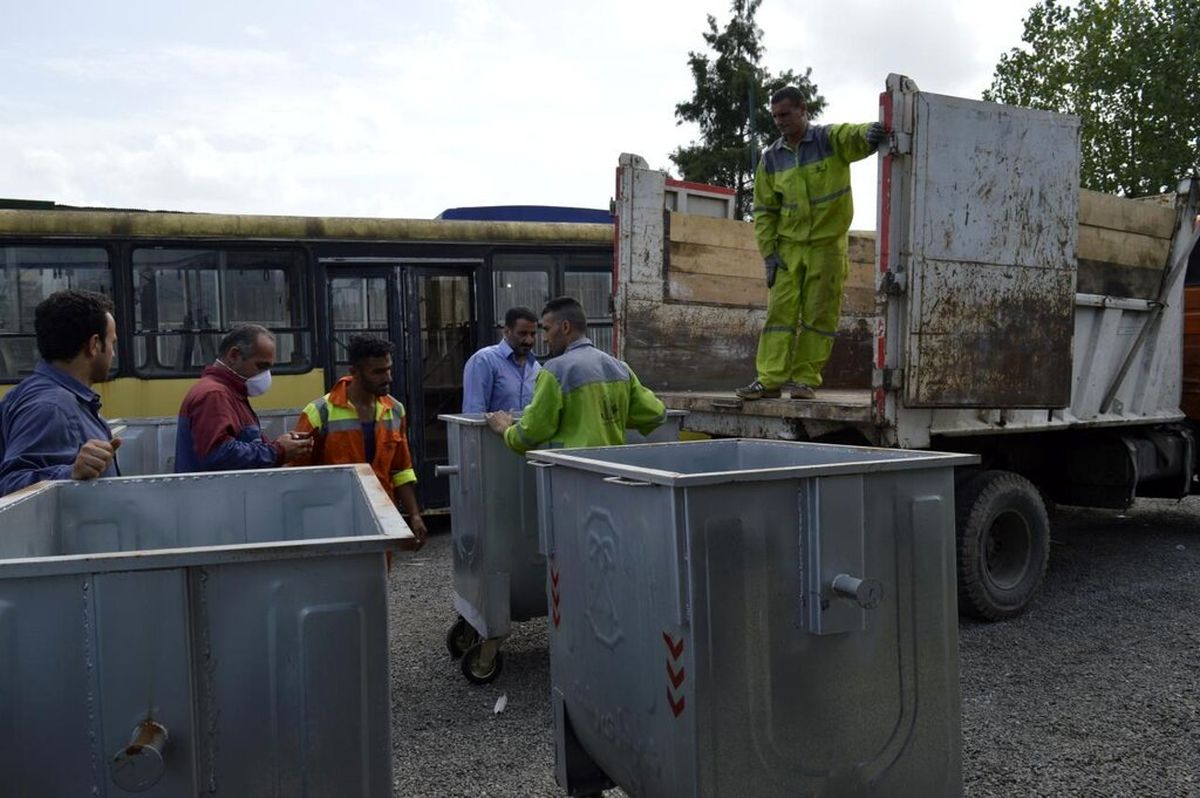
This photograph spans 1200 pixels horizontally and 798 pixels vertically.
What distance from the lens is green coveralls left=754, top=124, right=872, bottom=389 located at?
558 cm

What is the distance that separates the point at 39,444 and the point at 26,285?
540 centimetres

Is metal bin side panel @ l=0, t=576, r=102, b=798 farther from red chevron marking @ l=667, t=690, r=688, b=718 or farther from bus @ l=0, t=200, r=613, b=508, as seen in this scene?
bus @ l=0, t=200, r=613, b=508

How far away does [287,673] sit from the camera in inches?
65.4

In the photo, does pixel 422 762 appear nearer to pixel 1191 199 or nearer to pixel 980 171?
pixel 980 171

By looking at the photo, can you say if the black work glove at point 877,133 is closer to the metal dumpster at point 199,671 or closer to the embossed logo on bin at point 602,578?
the embossed logo on bin at point 602,578

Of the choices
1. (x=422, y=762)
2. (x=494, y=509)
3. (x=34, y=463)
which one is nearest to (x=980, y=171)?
(x=494, y=509)

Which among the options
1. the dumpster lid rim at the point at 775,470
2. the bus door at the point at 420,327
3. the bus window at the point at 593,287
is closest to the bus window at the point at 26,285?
the bus door at the point at 420,327

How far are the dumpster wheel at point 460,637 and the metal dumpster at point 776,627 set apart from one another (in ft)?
7.70

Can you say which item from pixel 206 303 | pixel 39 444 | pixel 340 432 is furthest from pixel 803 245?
pixel 206 303

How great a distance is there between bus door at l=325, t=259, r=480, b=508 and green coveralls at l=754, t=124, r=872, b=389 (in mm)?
3541

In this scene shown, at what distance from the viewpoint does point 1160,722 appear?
3986 millimetres

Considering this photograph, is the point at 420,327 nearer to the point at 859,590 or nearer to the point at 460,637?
the point at 460,637

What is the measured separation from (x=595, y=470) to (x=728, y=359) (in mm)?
4524

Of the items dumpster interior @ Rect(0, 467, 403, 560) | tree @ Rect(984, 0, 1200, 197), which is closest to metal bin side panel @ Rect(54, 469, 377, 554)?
dumpster interior @ Rect(0, 467, 403, 560)
